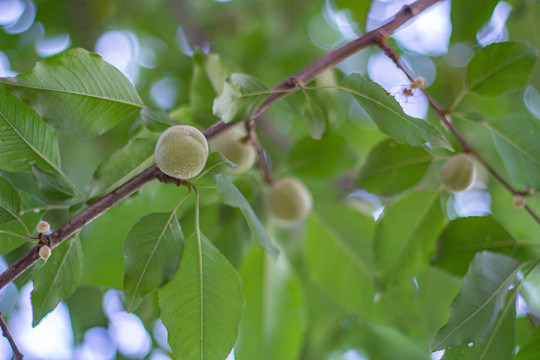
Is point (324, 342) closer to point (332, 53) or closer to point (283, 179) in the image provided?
point (283, 179)

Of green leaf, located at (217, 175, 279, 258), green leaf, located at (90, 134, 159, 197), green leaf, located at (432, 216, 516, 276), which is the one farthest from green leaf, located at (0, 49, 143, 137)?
green leaf, located at (432, 216, 516, 276)

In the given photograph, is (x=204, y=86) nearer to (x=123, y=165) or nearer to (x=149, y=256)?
(x=123, y=165)

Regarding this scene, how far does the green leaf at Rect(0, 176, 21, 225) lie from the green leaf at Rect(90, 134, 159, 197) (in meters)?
0.14

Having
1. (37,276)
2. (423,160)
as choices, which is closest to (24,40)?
Result: (37,276)

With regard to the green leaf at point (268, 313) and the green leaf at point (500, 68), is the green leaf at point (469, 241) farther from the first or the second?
the green leaf at point (268, 313)

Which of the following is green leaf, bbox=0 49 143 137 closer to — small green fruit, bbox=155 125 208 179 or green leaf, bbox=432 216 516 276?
small green fruit, bbox=155 125 208 179

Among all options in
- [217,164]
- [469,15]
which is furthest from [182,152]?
[469,15]

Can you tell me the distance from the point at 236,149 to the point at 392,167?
430 millimetres

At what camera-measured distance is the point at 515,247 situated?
123 cm

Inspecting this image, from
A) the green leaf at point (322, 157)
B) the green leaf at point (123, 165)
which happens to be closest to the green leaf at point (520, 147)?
the green leaf at point (322, 157)

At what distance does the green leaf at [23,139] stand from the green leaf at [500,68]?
102cm

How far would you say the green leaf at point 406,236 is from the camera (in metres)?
1.29

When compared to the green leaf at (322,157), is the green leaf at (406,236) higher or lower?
lower

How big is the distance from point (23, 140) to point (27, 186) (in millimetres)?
875
